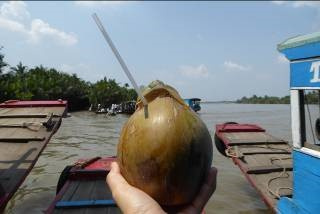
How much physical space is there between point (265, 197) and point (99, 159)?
3.78 meters

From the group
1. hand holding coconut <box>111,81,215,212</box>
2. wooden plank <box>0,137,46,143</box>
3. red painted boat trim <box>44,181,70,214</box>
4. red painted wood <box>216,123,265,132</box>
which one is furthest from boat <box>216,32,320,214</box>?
red painted wood <box>216,123,265,132</box>

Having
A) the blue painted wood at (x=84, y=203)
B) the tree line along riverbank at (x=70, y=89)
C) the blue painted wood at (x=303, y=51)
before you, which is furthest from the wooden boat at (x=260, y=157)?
the tree line along riverbank at (x=70, y=89)

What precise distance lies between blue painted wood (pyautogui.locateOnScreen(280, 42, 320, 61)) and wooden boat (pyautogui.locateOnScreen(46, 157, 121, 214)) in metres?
3.03

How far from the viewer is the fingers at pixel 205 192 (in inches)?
66.1

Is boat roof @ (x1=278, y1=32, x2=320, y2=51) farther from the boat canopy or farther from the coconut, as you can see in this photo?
the coconut

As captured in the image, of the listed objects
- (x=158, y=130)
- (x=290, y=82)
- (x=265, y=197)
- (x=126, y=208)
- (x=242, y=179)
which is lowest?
(x=242, y=179)

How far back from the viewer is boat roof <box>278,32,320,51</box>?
4.66m

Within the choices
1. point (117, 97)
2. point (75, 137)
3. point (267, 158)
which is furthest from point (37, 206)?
point (117, 97)

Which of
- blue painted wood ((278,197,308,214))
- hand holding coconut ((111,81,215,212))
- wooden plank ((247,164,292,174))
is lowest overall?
blue painted wood ((278,197,308,214))

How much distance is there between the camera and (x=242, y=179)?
1215 cm

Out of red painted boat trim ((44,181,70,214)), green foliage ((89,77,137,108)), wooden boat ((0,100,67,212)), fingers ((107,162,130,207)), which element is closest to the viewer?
fingers ((107,162,130,207))

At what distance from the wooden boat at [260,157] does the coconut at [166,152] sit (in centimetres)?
467

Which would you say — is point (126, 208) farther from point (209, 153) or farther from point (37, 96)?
point (37, 96)

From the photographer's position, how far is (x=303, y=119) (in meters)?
5.10
